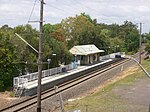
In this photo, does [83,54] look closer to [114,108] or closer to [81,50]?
[81,50]

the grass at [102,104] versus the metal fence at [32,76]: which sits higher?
the metal fence at [32,76]

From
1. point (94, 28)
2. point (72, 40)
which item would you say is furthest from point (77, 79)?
point (94, 28)

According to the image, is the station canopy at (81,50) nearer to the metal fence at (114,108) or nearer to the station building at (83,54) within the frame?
the station building at (83,54)

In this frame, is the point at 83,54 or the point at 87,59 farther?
the point at 87,59

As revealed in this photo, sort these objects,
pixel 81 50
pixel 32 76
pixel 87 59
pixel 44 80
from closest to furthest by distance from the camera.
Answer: pixel 32 76 → pixel 44 80 → pixel 81 50 → pixel 87 59

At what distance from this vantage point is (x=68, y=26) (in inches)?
3211

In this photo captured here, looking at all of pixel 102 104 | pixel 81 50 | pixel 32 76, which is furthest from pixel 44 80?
pixel 81 50

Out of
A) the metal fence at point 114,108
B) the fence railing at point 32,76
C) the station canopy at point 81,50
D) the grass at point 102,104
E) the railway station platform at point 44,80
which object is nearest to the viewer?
the metal fence at point 114,108

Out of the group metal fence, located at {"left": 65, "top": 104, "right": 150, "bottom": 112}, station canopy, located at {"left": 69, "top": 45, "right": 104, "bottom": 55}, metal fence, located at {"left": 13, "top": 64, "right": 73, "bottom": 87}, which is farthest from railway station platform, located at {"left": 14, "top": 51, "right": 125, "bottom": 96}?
metal fence, located at {"left": 65, "top": 104, "right": 150, "bottom": 112}

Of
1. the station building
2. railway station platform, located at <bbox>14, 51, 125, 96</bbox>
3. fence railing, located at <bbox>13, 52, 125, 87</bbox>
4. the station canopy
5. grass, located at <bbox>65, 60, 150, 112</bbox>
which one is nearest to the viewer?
grass, located at <bbox>65, 60, 150, 112</bbox>

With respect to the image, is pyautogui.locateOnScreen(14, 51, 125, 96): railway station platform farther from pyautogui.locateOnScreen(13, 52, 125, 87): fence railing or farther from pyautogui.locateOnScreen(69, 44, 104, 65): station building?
pyautogui.locateOnScreen(69, 44, 104, 65): station building

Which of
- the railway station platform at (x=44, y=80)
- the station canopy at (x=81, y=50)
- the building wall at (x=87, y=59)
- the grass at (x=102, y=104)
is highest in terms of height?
the station canopy at (x=81, y=50)

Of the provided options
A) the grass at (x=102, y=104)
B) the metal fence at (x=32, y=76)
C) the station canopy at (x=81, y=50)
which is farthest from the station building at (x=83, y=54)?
the grass at (x=102, y=104)

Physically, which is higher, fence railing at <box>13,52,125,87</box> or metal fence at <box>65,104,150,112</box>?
fence railing at <box>13,52,125,87</box>
